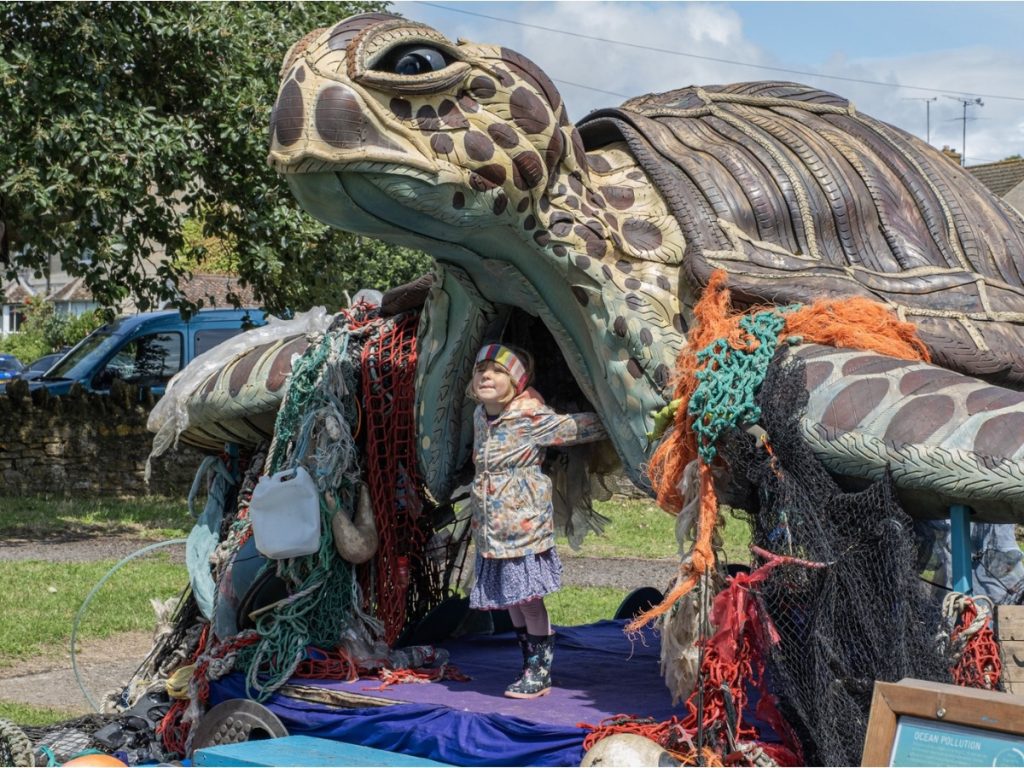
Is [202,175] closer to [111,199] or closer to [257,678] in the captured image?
[111,199]

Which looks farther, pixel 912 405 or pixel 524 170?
pixel 524 170

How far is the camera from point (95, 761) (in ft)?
15.1

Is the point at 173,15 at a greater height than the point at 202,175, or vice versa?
the point at 173,15

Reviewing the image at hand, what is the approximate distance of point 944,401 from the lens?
3.61m

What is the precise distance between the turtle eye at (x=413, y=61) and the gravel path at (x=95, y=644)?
4355 mm

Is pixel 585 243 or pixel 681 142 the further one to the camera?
pixel 681 142

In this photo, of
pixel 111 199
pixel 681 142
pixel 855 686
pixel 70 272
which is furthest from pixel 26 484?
pixel 855 686

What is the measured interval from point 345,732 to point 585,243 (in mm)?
1801

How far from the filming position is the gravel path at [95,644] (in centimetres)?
755

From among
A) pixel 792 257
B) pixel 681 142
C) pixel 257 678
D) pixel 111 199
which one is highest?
pixel 111 199

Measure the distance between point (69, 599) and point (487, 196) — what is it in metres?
6.94

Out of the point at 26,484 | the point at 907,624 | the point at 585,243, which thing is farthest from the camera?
the point at 26,484

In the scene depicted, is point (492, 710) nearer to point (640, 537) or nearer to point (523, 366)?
point (523, 366)

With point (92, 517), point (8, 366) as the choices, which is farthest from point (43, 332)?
point (92, 517)
